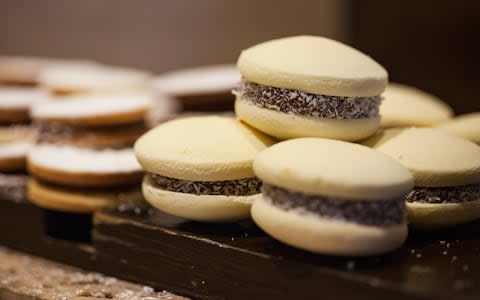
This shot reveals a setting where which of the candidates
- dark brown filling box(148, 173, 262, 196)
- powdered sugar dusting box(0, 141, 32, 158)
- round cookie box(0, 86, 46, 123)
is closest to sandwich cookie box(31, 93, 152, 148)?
powdered sugar dusting box(0, 141, 32, 158)

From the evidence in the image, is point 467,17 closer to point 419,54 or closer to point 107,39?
point 419,54

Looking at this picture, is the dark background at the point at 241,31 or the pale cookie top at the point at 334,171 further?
the dark background at the point at 241,31

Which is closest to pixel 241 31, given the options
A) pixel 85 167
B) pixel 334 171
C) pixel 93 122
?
pixel 93 122

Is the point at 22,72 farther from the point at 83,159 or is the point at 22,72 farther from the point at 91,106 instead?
the point at 83,159

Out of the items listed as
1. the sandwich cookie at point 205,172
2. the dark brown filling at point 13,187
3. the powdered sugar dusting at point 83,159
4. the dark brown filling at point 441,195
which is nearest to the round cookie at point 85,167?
the powdered sugar dusting at point 83,159

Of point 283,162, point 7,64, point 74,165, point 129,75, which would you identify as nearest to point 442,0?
point 129,75

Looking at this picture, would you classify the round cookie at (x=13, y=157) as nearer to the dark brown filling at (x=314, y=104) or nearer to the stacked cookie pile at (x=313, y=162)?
the stacked cookie pile at (x=313, y=162)

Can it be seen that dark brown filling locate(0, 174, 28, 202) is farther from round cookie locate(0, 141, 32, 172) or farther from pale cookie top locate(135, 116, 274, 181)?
pale cookie top locate(135, 116, 274, 181)
